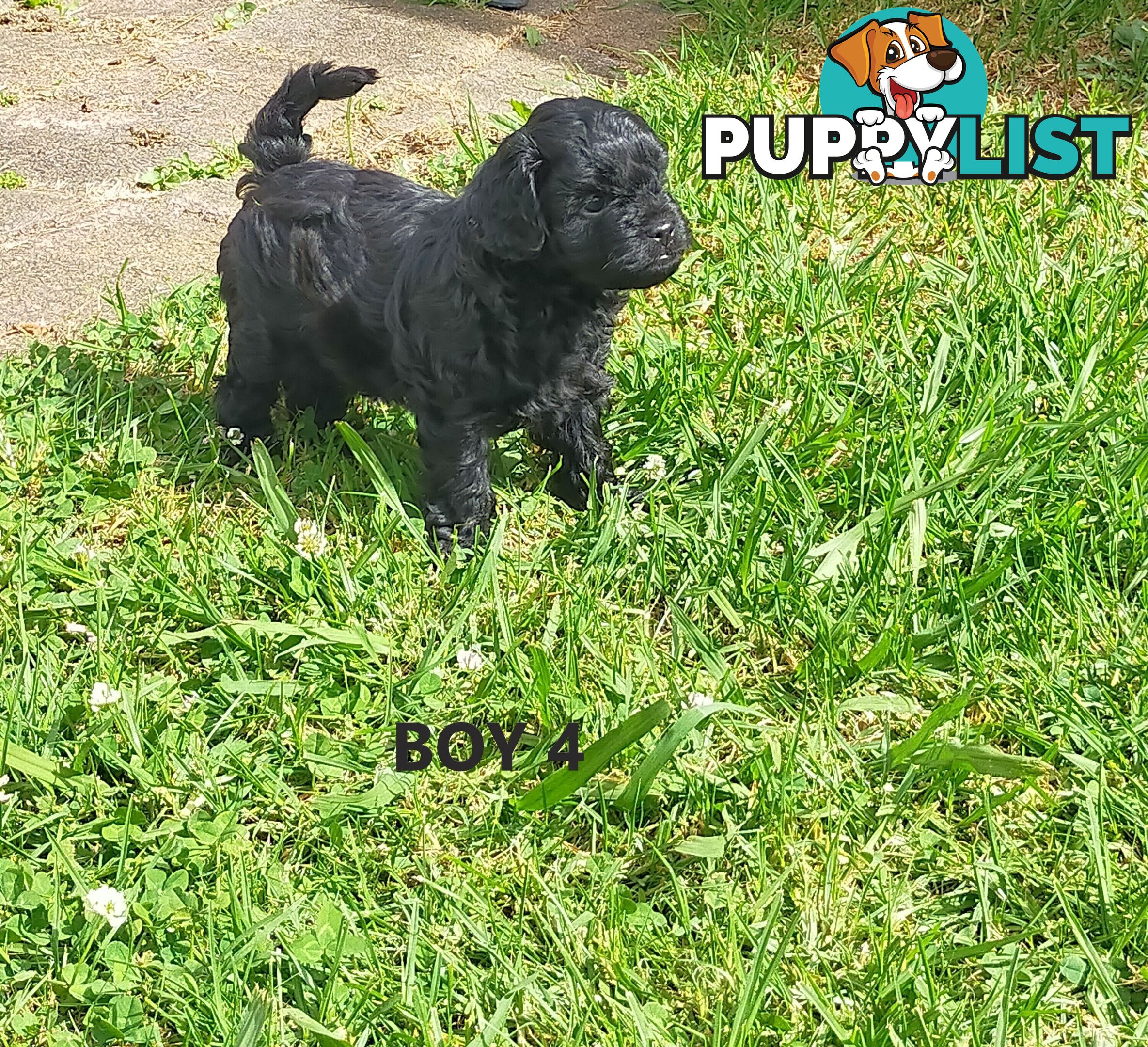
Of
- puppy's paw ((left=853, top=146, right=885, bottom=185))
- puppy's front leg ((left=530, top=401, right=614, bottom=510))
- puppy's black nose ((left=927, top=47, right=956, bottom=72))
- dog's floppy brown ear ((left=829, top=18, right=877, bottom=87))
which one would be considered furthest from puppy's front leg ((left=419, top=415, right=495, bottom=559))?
puppy's black nose ((left=927, top=47, right=956, bottom=72))

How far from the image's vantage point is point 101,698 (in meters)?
2.32

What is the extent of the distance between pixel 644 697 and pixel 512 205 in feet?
3.31

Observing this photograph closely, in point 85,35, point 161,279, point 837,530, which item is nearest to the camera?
point 837,530

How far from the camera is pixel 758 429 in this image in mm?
2914

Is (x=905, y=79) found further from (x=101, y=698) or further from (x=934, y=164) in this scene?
(x=101, y=698)

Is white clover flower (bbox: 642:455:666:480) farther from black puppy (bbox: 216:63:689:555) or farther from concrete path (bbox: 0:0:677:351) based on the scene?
concrete path (bbox: 0:0:677:351)

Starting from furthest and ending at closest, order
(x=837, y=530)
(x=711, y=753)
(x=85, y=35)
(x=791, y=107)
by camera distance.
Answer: (x=85, y=35)
(x=791, y=107)
(x=837, y=530)
(x=711, y=753)

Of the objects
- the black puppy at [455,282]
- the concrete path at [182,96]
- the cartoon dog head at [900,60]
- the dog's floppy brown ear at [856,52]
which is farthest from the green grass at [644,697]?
the dog's floppy brown ear at [856,52]

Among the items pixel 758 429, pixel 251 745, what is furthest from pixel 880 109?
pixel 251 745

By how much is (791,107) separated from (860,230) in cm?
71

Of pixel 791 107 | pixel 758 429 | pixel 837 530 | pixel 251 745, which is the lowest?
pixel 251 745

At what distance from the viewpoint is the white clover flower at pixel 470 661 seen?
2.47 m

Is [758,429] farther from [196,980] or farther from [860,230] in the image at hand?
[196,980]

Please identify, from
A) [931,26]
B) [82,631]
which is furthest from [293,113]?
[931,26]
